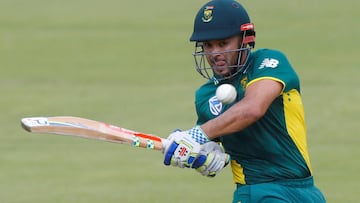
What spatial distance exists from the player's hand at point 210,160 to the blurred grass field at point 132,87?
141 inches

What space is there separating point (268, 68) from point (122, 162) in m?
5.59

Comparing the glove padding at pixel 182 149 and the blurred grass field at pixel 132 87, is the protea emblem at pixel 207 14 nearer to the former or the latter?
the glove padding at pixel 182 149

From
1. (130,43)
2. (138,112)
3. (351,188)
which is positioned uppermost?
(130,43)

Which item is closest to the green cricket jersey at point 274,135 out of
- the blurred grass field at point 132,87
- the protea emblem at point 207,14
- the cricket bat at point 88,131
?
the protea emblem at point 207,14

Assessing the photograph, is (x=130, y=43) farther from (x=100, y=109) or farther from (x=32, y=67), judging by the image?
(x=100, y=109)

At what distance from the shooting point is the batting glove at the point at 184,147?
6270 millimetres


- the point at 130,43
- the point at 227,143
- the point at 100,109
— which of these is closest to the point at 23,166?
the point at 100,109

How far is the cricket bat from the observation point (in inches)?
246

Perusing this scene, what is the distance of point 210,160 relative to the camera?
655cm

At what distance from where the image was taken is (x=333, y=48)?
18531 millimetres

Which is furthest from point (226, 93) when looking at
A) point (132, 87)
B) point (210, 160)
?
point (132, 87)

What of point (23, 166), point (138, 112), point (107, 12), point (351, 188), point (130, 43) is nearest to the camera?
point (351, 188)

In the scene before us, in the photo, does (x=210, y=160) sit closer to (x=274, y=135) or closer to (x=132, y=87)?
(x=274, y=135)

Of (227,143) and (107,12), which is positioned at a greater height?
(107,12)
